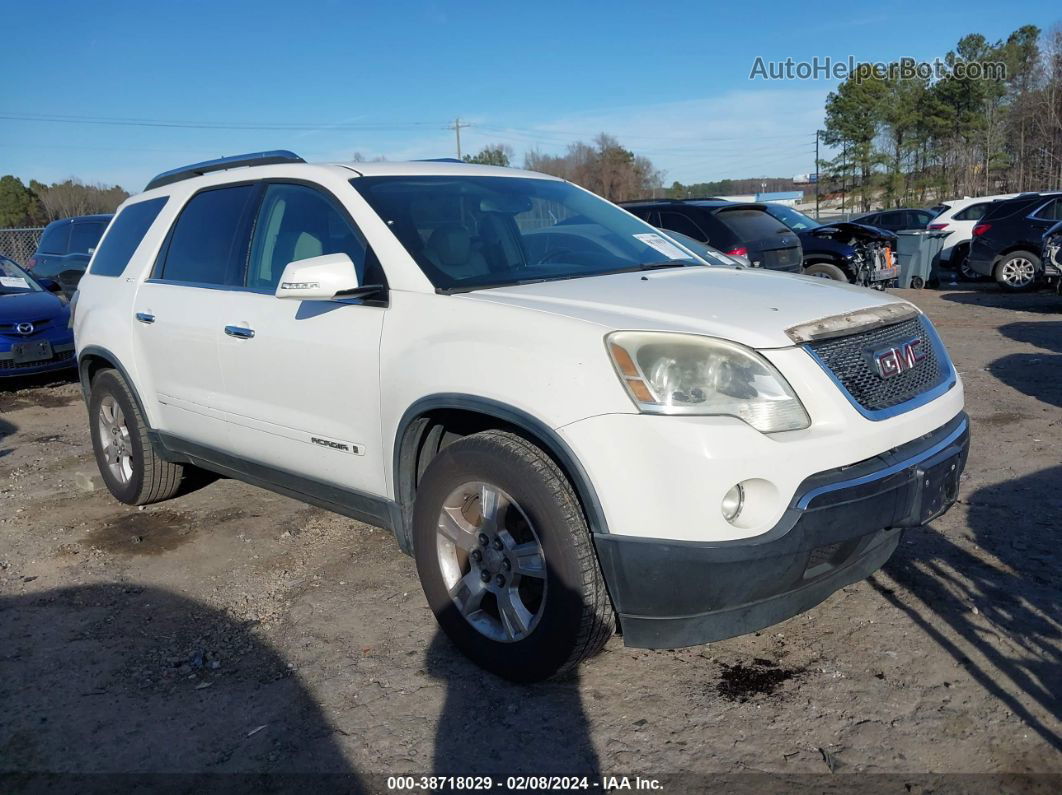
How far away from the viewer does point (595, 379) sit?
2.68m

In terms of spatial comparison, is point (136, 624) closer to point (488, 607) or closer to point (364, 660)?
point (364, 660)

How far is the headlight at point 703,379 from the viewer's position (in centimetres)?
262

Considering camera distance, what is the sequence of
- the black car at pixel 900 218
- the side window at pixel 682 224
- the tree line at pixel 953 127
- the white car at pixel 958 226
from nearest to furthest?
the side window at pixel 682 224 → the white car at pixel 958 226 → the black car at pixel 900 218 → the tree line at pixel 953 127

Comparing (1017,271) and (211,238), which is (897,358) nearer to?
(211,238)

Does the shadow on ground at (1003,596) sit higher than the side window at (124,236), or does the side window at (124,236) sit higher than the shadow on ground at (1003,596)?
the side window at (124,236)

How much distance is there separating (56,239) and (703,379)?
14.0m

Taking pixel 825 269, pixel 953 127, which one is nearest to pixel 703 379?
pixel 825 269

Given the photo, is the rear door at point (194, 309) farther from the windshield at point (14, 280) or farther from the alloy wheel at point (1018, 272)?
the alloy wheel at point (1018, 272)

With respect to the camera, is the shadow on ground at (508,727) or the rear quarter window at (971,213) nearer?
the shadow on ground at (508,727)

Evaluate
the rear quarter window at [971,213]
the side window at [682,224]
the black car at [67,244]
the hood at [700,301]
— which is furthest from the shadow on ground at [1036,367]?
the black car at [67,244]

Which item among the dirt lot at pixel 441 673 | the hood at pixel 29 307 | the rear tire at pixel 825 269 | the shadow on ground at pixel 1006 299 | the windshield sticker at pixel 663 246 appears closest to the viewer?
the dirt lot at pixel 441 673

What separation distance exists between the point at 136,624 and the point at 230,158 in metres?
2.77

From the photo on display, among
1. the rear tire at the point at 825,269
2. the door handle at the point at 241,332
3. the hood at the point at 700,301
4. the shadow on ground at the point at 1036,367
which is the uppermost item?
the hood at the point at 700,301

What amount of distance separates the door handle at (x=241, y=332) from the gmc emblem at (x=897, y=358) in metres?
2.60
